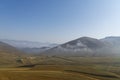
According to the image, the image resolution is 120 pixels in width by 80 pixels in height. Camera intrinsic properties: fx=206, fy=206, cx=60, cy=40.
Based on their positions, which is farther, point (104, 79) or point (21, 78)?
point (104, 79)

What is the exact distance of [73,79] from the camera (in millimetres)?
95312

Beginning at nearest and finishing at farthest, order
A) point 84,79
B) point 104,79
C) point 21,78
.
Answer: point 21,78 → point 84,79 → point 104,79

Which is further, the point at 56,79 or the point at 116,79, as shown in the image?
the point at 116,79

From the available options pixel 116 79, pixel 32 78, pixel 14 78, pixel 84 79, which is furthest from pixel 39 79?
pixel 116 79

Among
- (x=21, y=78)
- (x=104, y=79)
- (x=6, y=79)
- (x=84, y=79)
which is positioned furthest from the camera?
(x=104, y=79)

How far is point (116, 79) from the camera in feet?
374

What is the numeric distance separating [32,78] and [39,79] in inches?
134

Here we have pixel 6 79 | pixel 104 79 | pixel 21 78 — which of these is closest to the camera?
pixel 6 79

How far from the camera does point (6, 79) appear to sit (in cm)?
8500

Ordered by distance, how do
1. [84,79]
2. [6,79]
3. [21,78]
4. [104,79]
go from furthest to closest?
[104,79], [84,79], [21,78], [6,79]

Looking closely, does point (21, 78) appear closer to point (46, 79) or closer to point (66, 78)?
point (46, 79)

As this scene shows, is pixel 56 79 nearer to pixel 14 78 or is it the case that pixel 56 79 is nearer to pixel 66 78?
pixel 66 78

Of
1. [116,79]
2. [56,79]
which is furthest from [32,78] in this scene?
[116,79]

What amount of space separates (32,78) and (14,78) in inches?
321
